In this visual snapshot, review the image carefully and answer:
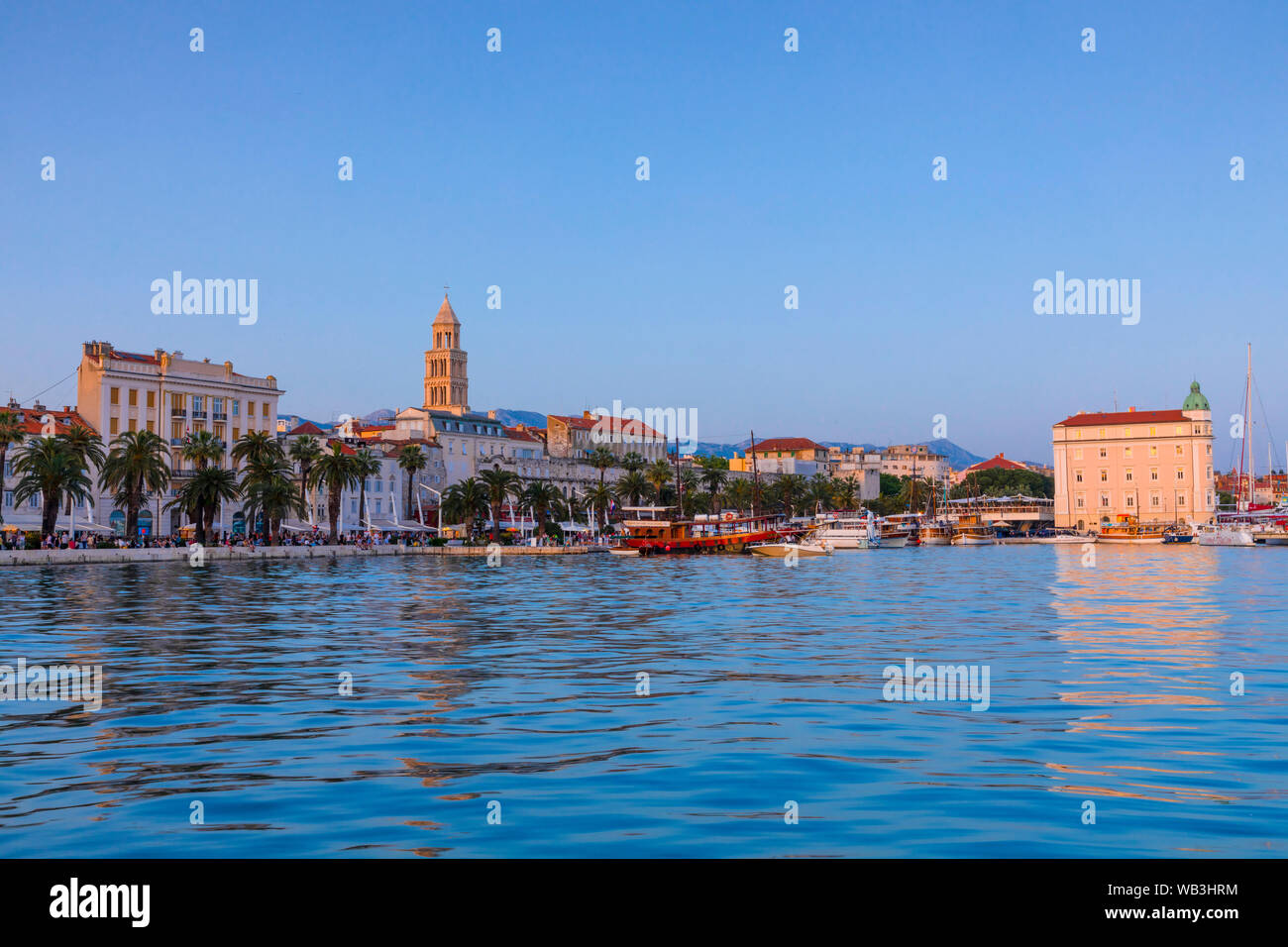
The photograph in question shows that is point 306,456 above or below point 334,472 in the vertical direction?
above

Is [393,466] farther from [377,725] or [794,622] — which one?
[377,725]

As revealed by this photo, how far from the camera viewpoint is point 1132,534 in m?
152

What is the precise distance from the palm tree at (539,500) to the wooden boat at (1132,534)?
237ft

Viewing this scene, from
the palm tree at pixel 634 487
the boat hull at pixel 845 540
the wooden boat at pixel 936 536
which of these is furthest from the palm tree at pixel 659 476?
the wooden boat at pixel 936 536

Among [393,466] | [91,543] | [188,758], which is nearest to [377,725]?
[188,758]

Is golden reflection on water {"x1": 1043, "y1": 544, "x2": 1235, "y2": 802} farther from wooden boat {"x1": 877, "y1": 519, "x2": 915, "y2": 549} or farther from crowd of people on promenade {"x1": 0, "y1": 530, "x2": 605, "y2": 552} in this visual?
wooden boat {"x1": 877, "y1": 519, "x2": 915, "y2": 549}

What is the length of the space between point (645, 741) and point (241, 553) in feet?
264

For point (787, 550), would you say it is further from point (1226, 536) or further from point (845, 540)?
point (1226, 536)

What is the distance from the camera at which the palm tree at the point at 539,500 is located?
136 meters

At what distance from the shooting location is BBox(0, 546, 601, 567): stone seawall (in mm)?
73812

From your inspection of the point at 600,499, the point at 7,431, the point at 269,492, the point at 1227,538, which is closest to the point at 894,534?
the point at 1227,538

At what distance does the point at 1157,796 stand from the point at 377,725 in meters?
9.25

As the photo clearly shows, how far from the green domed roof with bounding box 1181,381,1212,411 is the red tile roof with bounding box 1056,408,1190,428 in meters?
2.07
